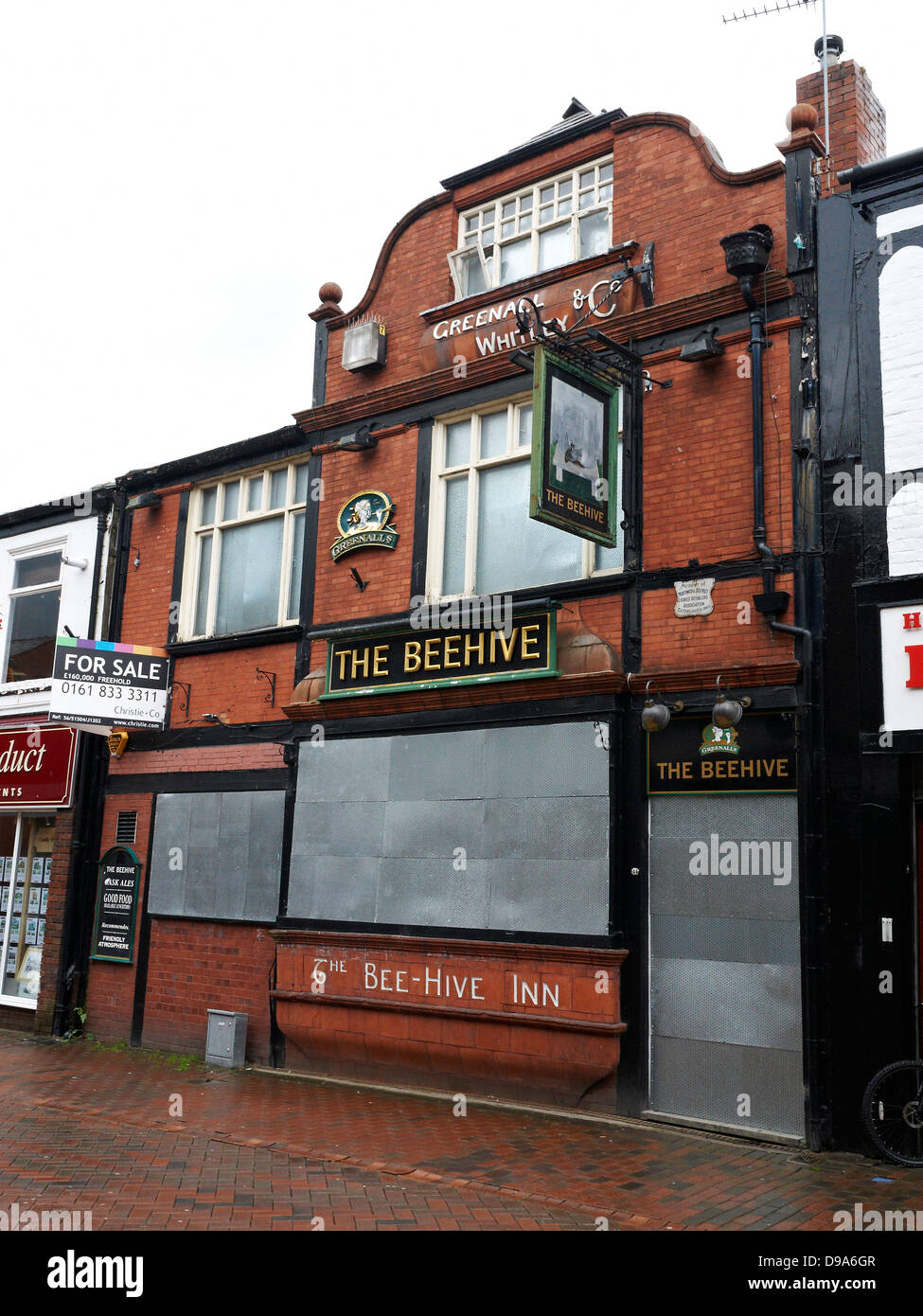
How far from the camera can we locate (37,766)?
15.5m

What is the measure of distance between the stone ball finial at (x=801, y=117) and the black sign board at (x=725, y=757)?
5.07 metres

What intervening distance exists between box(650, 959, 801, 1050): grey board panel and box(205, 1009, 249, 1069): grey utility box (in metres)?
4.94

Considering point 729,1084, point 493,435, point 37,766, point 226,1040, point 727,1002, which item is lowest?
point 226,1040

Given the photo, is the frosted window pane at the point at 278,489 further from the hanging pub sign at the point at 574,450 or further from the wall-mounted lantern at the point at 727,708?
the wall-mounted lantern at the point at 727,708

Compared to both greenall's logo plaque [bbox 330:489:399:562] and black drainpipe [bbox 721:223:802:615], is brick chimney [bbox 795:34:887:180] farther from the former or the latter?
greenall's logo plaque [bbox 330:489:399:562]

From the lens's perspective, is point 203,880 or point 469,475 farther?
point 203,880

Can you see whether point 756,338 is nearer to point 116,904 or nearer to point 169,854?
point 169,854

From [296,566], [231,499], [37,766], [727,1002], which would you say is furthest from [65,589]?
[727,1002]

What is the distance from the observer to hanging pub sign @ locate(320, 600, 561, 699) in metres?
10.6

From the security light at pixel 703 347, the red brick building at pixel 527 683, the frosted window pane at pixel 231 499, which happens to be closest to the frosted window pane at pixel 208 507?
the frosted window pane at pixel 231 499

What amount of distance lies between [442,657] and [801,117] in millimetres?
5759

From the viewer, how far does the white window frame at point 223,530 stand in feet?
44.5

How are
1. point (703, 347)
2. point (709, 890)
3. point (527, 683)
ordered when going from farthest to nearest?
point (527, 683)
point (703, 347)
point (709, 890)

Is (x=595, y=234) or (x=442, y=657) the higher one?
(x=595, y=234)
